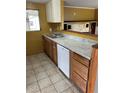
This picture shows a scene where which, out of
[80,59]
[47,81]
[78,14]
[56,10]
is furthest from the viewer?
[78,14]

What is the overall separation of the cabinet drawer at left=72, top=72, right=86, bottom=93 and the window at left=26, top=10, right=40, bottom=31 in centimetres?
308

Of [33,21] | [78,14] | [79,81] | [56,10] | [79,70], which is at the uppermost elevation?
[78,14]

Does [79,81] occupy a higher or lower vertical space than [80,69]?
lower

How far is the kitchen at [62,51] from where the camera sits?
6.20 feet

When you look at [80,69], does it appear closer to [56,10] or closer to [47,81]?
[47,81]

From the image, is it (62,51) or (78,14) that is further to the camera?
(78,14)

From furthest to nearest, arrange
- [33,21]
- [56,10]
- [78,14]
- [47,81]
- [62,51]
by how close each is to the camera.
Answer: [78,14] → [33,21] → [56,10] → [62,51] → [47,81]

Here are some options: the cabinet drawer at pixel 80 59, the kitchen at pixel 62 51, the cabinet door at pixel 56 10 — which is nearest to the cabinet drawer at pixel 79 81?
the kitchen at pixel 62 51

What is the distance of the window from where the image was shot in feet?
14.7

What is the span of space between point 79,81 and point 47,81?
2.79ft

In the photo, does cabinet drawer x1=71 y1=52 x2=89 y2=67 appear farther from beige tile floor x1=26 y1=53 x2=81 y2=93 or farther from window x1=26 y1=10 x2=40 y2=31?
window x1=26 y1=10 x2=40 y2=31

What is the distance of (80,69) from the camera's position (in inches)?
77.5

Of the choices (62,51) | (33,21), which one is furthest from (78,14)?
(62,51)
